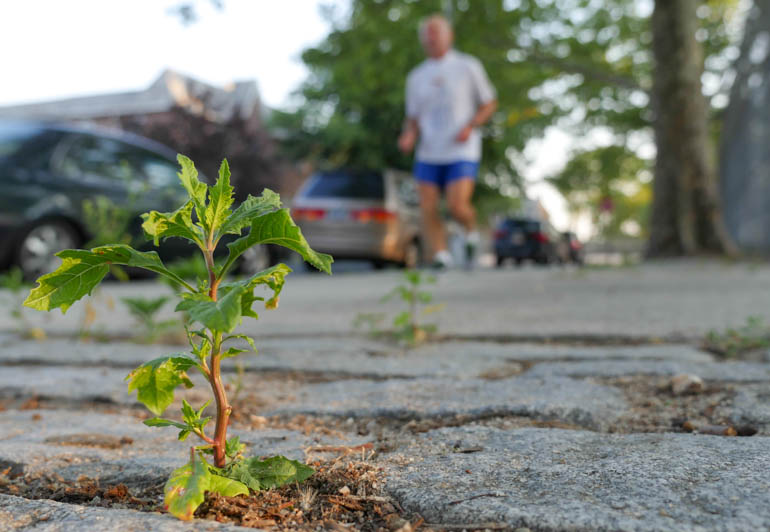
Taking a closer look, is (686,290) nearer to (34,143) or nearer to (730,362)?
(730,362)

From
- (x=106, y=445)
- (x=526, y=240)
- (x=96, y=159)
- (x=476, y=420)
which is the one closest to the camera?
(x=106, y=445)

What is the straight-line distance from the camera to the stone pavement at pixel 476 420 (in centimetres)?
102

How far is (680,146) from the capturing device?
9.16 m

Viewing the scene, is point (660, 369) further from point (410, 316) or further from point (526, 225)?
point (526, 225)

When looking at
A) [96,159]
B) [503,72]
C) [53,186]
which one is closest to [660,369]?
[53,186]

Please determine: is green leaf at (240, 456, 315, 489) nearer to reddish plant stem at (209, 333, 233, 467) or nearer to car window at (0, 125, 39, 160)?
reddish plant stem at (209, 333, 233, 467)

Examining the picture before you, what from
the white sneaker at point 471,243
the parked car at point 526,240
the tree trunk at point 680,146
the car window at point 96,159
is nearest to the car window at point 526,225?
the parked car at point 526,240

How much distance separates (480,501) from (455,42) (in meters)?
11.2

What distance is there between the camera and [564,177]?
23062 mm

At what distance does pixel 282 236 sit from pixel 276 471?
404mm

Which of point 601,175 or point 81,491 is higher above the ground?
point 601,175

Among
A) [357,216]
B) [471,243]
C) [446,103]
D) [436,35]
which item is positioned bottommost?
[471,243]

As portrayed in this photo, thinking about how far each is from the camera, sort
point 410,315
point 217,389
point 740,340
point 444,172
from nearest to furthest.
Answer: point 217,389
point 740,340
point 410,315
point 444,172

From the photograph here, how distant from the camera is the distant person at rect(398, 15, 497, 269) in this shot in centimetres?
579
